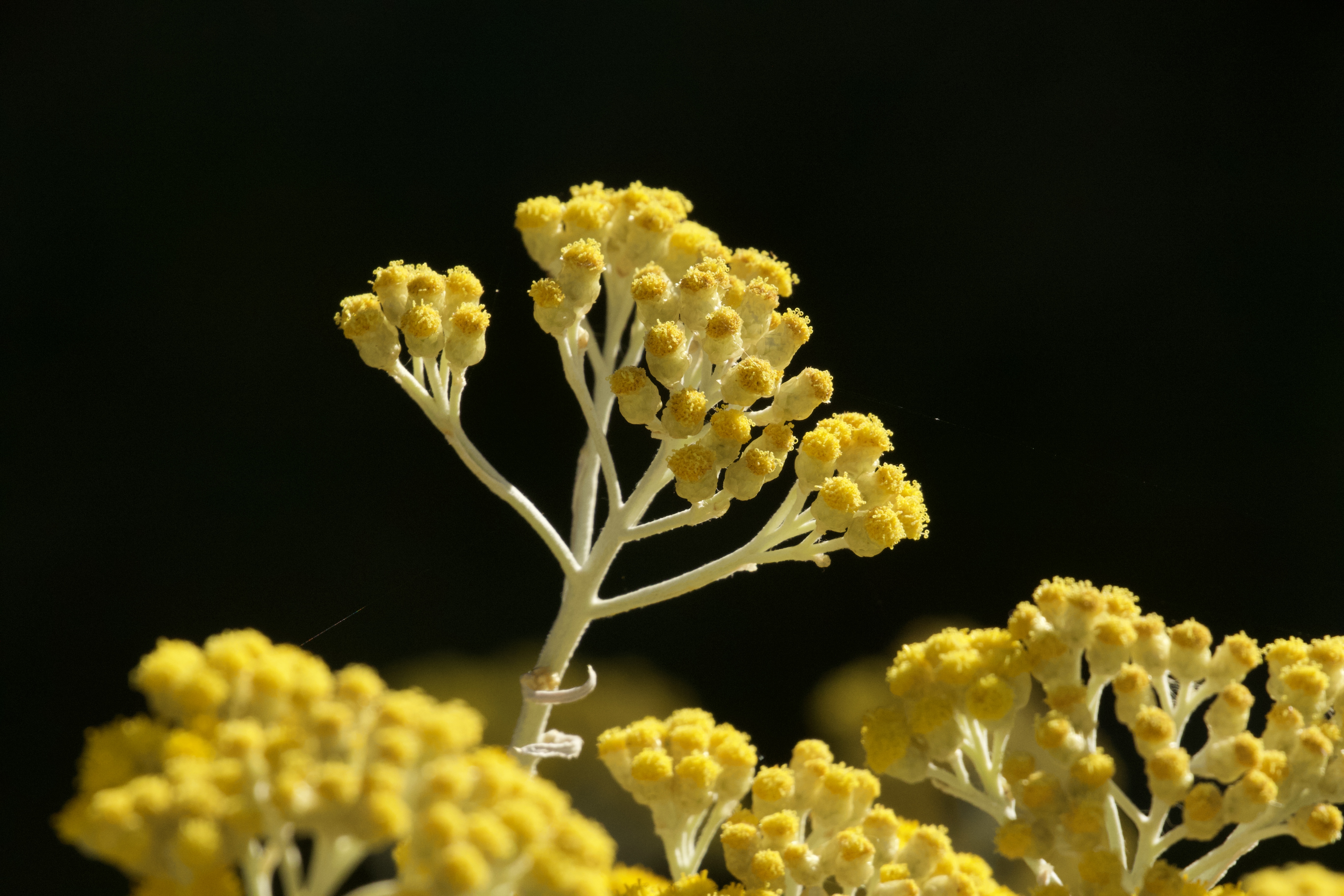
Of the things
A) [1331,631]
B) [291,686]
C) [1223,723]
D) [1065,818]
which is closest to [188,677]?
[291,686]

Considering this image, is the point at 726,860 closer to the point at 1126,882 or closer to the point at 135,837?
the point at 1126,882

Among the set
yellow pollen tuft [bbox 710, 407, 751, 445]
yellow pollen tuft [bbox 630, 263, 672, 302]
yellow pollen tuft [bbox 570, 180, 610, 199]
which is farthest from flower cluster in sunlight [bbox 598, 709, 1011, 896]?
yellow pollen tuft [bbox 570, 180, 610, 199]

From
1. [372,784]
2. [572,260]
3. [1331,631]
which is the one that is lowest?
[1331,631]

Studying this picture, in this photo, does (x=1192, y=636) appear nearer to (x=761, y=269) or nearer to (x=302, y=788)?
(x=761, y=269)

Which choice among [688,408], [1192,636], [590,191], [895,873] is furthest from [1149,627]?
[590,191]

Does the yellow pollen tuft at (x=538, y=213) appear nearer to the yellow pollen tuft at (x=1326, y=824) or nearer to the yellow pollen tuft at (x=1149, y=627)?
the yellow pollen tuft at (x=1149, y=627)

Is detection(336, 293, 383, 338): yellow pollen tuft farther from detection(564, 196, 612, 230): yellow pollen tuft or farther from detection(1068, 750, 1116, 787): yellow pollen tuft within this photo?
detection(1068, 750, 1116, 787): yellow pollen tuft

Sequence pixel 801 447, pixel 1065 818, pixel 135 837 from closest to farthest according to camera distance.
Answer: pixel 135 837 → pixel 1065 818 → pixel 801 447
